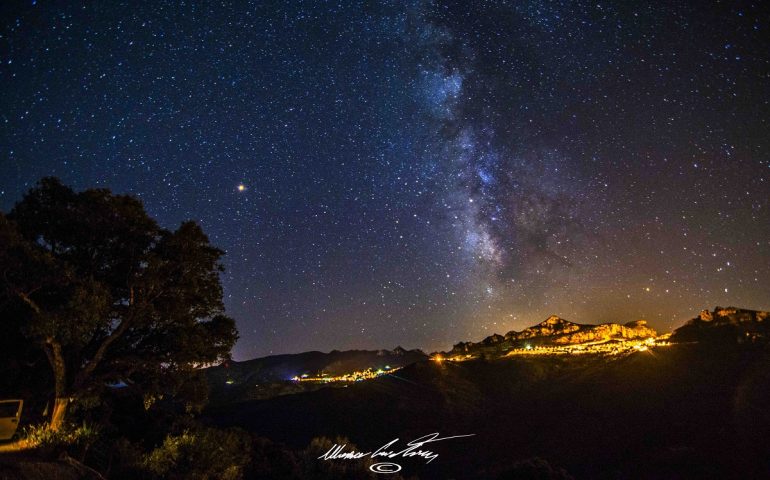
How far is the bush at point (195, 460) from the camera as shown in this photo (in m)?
13.9

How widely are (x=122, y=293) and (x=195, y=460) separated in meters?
7.21

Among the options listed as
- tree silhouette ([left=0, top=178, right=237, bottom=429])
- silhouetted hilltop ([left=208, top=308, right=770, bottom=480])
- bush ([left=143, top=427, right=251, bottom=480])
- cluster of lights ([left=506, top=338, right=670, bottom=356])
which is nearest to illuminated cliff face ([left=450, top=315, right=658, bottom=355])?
cluster of lights ([left=506, top=338, right=670, bottom=356])

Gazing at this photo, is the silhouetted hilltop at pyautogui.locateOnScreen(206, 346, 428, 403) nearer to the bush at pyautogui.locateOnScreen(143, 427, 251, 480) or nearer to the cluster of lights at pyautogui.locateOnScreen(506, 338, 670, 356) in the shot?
the cluster of lights at pyautogui.locateOnScreen(506, 338, 670, 356)

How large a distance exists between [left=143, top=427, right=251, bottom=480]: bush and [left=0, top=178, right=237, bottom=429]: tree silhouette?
2435mm

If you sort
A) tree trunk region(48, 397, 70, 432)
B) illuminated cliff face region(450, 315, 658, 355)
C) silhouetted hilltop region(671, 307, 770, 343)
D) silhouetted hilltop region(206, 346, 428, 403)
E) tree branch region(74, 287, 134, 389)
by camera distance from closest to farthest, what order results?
tree trunk region(48, 397, 70, 432) → tree branch region(74, 287, 134, 389) → silhouetted hilltop region(671, 307, 770, 343) → illuminated cliff face region(450, 315, 658, 355) → silhouetted hilltop region(206, 346, 428, 403)

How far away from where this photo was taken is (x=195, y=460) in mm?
14938

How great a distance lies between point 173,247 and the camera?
16.7 metres

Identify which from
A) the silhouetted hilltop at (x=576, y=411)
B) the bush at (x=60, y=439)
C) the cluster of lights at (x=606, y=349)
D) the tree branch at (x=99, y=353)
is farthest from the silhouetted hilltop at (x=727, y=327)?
the bush at (x=60, y=439)

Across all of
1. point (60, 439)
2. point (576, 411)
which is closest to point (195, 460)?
point (60, 439)

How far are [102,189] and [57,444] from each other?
9379 millimetres

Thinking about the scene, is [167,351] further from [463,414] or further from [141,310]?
[463,414]

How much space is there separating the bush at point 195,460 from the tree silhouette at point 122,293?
243 centimetres

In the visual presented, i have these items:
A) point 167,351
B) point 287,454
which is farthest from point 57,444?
point 287,454

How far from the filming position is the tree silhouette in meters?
14.6
